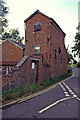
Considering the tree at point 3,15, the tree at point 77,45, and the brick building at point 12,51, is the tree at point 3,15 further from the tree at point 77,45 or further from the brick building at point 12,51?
the tree at point 77,45

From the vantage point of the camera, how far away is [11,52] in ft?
89.6

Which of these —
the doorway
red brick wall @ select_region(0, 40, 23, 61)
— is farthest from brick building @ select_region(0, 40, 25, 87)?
the doorway

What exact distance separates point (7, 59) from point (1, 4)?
19.6 m

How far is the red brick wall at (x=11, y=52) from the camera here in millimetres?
26503

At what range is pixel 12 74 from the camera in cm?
1198

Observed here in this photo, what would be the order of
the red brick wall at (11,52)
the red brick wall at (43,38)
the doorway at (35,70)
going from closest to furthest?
the doorway at (35,70) < the red brick wall at (43,38) < the red brick wall at (11,52)

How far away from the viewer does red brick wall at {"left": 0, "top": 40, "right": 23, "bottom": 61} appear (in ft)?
87.0

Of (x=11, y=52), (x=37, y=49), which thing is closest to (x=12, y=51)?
(x=11, y=52)

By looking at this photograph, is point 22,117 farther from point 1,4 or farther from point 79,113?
point 1,4

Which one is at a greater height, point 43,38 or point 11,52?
point 43,38

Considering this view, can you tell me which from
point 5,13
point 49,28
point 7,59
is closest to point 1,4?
point 5,13

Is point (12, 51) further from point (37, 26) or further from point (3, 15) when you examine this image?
point (3, 15)

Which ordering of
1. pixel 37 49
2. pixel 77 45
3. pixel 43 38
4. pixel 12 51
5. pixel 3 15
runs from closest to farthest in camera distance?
pixel 43 38 < pixel 37 49 < pixel 12 51 < pixel 3 15 < pixel 77 45

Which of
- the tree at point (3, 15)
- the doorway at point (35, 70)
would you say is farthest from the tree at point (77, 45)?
the doorway at point (35, 70)
